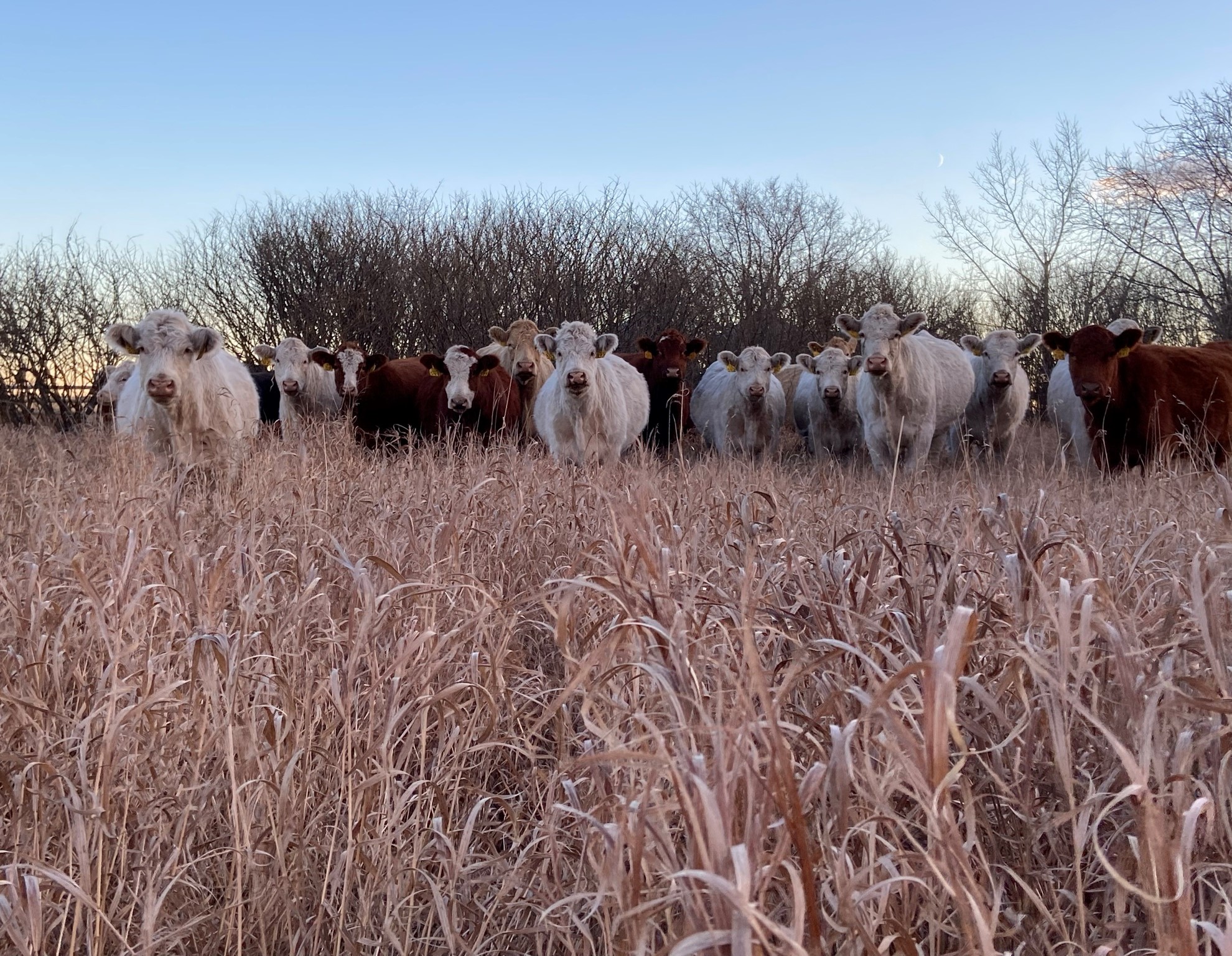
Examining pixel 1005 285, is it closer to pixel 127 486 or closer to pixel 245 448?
pixel 245 448

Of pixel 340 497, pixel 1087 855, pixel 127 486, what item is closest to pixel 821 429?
pixel 340 497

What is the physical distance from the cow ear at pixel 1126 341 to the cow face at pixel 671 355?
536 centimetres

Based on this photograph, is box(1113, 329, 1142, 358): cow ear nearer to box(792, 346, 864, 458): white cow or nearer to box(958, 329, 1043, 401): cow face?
box(958, 329, 1043, 401): cow face

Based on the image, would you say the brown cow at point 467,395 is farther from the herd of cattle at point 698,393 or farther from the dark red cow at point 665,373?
the dark red cow at point 665,373

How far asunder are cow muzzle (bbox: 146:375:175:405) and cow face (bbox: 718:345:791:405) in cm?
670

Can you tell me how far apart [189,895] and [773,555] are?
78.7 inches

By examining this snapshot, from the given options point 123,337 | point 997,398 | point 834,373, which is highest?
point 123,337

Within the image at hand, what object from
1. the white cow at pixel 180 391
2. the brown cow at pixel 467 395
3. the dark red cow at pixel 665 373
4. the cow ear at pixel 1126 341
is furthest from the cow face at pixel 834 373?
the white cow at pixel 180 391

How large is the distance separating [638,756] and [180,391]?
7254mm

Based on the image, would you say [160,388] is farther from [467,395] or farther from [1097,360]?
[1097,360]

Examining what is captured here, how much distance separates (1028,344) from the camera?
39.8 feet

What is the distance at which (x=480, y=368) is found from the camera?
1111cm

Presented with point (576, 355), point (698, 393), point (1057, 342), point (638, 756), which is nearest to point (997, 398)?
point (1057, 342)

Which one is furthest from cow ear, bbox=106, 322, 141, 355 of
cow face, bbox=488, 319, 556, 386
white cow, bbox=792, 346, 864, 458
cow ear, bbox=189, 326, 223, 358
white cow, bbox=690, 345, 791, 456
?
white cow, bbox=792, 346, 864, 458
